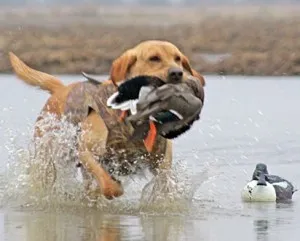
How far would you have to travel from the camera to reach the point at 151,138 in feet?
31.9

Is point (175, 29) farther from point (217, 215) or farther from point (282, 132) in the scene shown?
point (217, 215)

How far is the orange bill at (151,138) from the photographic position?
31.7 ft

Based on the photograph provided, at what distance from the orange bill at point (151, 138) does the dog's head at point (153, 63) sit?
0.40 m

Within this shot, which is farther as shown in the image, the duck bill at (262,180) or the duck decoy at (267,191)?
the duck bill at (262,180)

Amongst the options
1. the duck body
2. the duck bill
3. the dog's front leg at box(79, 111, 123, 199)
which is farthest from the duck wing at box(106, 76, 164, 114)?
the duck bill

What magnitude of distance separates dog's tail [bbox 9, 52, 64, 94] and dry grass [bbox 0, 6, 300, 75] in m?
17.6

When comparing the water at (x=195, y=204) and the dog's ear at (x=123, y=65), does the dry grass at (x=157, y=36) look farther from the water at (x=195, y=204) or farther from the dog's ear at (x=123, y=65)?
the dog's ear at (x=123, y=65)

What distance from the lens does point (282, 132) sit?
53.5 feet

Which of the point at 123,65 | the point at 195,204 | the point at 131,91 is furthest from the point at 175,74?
the point at 195,204

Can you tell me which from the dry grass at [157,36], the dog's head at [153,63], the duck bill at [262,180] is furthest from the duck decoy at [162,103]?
the dry grass at [157,36]

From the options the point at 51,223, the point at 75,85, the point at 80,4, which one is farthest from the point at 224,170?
the point at 80,4

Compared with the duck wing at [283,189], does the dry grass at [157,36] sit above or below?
above

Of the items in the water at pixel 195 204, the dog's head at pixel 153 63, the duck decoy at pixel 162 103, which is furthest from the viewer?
the dog's head at pixel 153 63

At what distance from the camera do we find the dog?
9688mm
